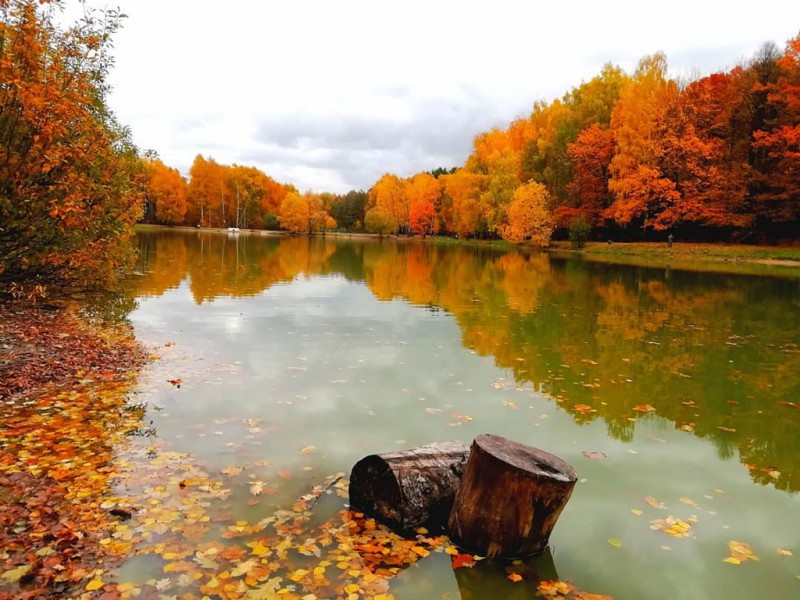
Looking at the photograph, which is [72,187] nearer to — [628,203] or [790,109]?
[628,203]

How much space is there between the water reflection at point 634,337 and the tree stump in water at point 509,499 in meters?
3.80

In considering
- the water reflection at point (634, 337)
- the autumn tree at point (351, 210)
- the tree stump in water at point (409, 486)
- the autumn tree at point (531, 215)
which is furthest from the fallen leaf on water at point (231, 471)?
the autumn tree at point (351, 210)

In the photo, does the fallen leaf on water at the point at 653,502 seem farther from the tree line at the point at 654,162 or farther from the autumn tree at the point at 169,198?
the autumn tree at the point at 169,198

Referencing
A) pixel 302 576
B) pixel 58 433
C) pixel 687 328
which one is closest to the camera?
pixel 302 576

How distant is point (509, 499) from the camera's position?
16.2 ft

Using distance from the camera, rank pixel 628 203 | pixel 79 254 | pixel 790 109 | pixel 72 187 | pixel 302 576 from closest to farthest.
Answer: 1. pixel 302 576
2. pixel 72 187
3. pixel 79 254
4. pixel 790 109
5. pixel 628 203

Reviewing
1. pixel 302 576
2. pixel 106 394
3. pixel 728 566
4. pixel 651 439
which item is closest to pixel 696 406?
A: pixel 651 439

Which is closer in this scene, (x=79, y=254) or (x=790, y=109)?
(x=79, y=254)

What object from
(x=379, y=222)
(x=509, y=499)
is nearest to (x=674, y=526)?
(x=509, y=499)

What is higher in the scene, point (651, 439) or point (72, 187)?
point (72, 187)

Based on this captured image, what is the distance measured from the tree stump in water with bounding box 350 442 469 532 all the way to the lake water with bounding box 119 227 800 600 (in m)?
0.49

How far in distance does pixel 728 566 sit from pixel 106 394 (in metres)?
8.91

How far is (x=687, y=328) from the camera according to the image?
56.3ft

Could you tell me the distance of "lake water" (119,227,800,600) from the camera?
4816mm
